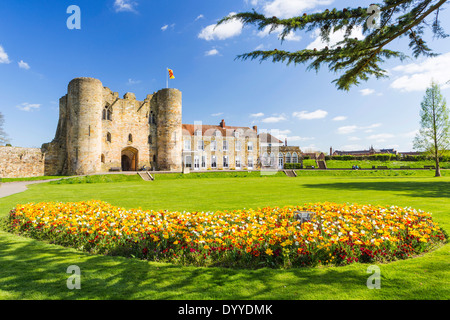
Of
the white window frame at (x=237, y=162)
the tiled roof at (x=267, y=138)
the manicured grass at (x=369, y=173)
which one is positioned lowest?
the manicured grass at (x=369, y=173)

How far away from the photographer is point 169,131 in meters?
41.7

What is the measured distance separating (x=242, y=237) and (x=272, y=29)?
14.9 feet

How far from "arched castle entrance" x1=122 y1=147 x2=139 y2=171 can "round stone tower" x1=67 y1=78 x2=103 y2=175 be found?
6913 millimetres

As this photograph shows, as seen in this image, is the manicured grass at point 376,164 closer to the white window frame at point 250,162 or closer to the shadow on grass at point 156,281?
the white window frame at point 250,162

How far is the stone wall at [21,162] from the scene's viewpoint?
31375 mm

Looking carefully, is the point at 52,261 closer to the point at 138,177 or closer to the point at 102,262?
the point at 102,262

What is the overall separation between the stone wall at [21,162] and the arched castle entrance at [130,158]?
12123 millimetres

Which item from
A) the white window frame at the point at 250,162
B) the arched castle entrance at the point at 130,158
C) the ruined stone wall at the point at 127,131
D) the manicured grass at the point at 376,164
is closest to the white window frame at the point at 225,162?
the white window frame at the point at 250,162

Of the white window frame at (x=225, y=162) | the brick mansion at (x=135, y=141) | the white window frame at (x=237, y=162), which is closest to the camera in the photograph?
the brick mansion at (x=135, y=141)

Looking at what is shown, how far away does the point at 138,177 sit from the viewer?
30719mm

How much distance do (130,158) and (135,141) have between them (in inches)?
164

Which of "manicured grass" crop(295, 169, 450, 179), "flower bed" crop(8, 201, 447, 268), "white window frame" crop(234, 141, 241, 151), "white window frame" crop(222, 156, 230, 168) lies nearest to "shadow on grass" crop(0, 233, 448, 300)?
"flower bed" crop(8, 201, 447, 268)

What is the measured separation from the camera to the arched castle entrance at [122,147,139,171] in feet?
138

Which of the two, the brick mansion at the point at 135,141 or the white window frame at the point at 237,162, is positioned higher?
the brick mansion at the point at 135,141
